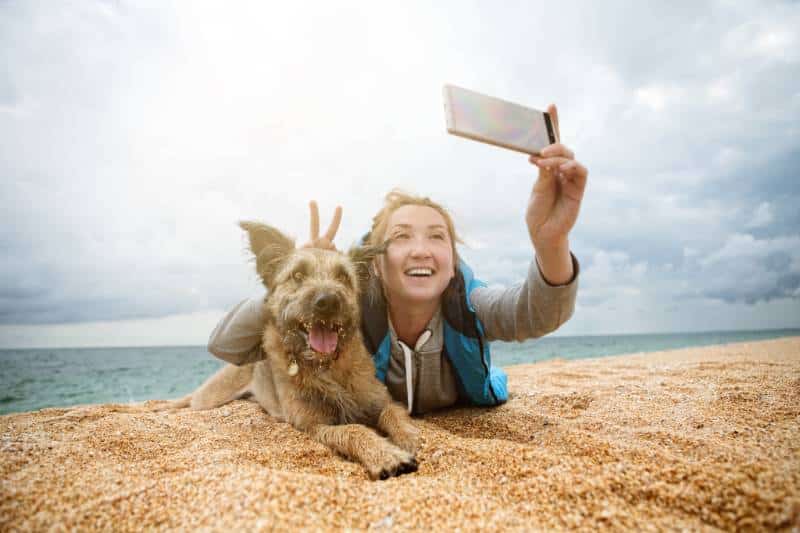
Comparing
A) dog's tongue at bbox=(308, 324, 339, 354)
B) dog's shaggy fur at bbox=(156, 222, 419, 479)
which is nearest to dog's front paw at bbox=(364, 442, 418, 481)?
→ dog's shaggy fur at bbox=(156, 222, 419, 479)

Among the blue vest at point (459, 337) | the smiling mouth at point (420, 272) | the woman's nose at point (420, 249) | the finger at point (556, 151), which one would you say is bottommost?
the blue vest at point (459, 337)

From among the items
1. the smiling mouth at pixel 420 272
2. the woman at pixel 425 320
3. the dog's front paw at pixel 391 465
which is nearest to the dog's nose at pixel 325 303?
the woman at pixel 425 320

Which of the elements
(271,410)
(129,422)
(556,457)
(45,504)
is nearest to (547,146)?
(556,457)

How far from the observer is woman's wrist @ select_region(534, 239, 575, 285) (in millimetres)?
2486

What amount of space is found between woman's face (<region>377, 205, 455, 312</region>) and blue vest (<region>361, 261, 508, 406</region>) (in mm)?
143

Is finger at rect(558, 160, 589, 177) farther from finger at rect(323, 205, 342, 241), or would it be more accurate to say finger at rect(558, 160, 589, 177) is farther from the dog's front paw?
finger at rect(323, 205, 342, 241)

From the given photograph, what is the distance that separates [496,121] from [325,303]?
6.19ft

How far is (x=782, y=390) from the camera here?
3654 millimetres

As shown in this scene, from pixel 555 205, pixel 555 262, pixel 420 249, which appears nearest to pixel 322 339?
pixel 420 249

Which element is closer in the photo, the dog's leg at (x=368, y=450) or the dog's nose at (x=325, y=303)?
the dog's leg at (x=368, y=450)

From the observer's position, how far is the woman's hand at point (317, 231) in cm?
399

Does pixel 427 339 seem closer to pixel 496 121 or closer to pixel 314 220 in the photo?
pixel 314 220

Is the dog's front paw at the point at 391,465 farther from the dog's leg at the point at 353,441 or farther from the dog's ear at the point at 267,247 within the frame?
the dog's ear at the point at 267,247

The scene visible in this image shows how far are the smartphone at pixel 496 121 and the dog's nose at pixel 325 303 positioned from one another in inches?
66.8
